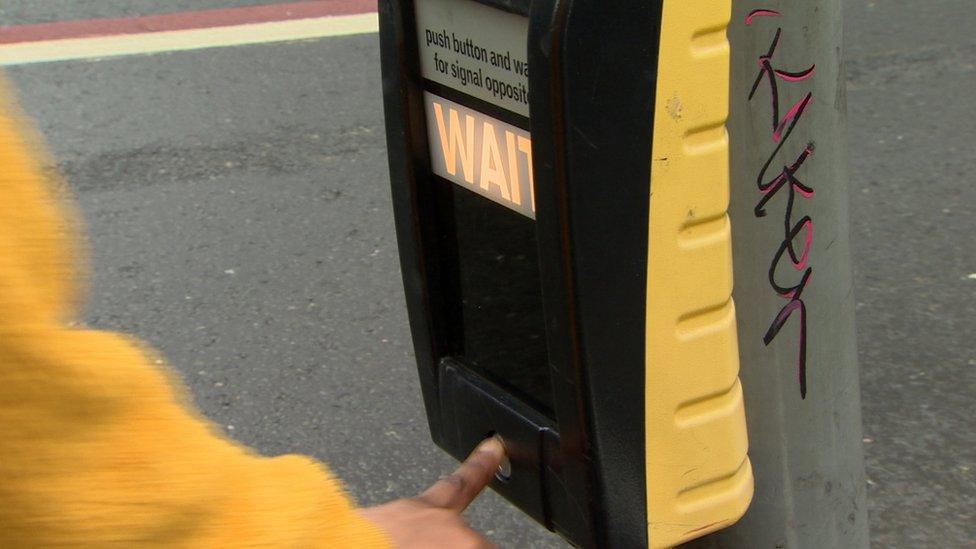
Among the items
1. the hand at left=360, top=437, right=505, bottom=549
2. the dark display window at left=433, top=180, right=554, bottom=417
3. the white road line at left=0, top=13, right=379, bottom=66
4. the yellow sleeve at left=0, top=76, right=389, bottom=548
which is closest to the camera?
the yellow sleeve at left=0, top=76, right=389, bottom=548

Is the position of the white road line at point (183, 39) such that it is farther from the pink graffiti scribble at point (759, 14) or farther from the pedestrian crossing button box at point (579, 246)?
the pink graffiti scribble at point (759, 14)

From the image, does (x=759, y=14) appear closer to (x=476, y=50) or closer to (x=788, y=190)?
(x=788, y=190)

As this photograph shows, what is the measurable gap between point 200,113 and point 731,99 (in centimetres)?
425

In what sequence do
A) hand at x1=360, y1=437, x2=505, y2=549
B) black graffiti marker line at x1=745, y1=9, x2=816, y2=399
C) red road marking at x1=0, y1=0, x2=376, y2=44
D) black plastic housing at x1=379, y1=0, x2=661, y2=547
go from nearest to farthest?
hand at x1=360, y1=437, x2=505, y2=549 → black plastic housing at x1=379, y1=0, x2=661, y2=547 → black graffiti marker line at x1=745, y1=9, x2=816, y2=399 → red road marking at x1=0, y1=0, x2=376, y2=44

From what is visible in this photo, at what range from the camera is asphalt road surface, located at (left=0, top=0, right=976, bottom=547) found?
10.7ft

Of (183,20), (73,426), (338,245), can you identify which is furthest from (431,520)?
(183,20)

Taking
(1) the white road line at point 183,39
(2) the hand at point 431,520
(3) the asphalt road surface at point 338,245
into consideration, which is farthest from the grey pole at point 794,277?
(1) the white road line at point 183,39

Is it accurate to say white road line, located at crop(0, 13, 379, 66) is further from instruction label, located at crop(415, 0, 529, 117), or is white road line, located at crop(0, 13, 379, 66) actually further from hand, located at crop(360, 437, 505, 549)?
hand, located at crop(360, 437, 505, 549)

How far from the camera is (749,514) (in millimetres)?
1591

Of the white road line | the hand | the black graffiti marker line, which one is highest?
the black graffiti marker line

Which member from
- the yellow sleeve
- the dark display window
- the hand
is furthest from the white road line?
the yellow sleeve

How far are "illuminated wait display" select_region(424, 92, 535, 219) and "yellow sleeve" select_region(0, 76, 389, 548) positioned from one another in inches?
24.2

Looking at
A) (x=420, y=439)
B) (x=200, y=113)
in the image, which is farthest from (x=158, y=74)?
(x=420, y=439)

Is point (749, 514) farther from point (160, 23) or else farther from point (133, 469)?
point (160, 23)
